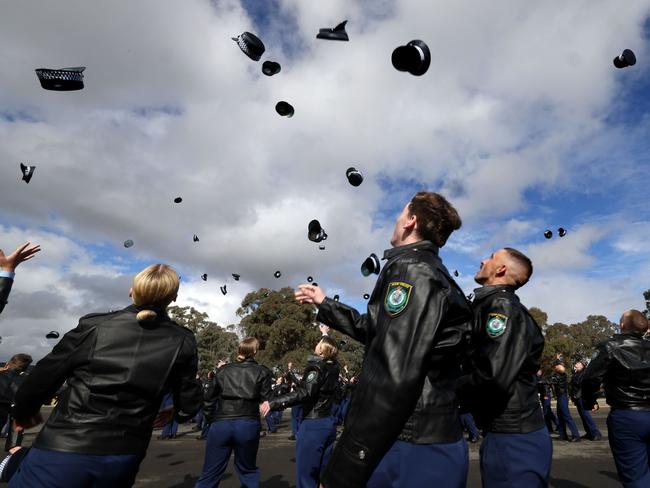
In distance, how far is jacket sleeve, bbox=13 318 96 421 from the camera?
105 inches

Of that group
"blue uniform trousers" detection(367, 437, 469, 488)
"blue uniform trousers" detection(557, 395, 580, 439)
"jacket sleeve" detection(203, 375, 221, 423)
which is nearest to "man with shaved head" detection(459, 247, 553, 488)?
"blue uniform trousers" detection(367, 437, 469, 488)

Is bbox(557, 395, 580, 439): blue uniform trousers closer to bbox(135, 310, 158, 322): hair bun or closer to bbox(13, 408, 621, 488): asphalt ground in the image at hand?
bbox(13, 408, 621, 488): asphalt ground

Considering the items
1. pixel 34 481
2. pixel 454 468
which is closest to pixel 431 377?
pixel 454 468

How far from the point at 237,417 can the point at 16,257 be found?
11.9 ft

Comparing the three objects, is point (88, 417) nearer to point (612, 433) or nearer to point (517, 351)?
point (517, 351)

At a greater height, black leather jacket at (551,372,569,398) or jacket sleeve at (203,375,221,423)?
black leather jacket at (551,372,569,398)

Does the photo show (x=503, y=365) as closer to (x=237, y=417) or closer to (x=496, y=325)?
(x=496, y=325)

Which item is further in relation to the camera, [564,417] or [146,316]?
[564,417]

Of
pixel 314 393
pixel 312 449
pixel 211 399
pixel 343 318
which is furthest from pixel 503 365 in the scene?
pixel 211 399

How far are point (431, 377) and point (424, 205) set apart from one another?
2.90ft

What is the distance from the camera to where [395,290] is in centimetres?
181

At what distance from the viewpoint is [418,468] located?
1923mm

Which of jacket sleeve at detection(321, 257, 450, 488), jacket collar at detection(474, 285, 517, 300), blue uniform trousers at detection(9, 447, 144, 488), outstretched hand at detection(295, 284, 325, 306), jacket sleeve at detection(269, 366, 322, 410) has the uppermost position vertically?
jacket collar at detection(474, 285, 517, 300)

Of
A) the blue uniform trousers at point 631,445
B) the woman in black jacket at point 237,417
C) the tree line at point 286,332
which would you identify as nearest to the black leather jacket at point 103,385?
the woman in black jacket at point 237,417
